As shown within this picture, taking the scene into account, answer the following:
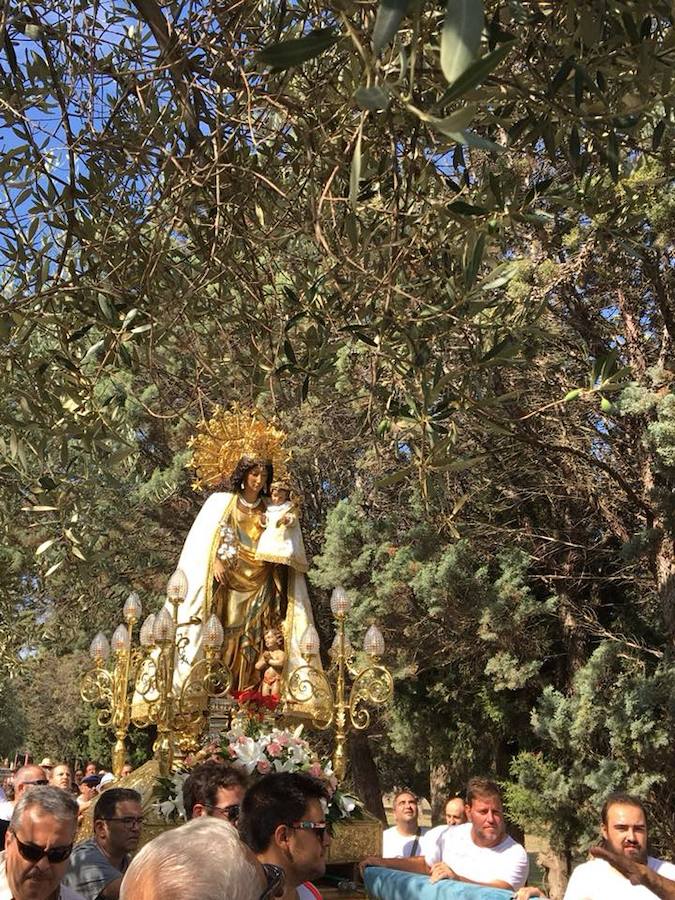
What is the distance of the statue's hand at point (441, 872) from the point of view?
575 centimetres

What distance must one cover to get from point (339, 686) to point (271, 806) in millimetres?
5509

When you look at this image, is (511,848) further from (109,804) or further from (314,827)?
(314,827)

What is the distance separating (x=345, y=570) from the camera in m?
17.7

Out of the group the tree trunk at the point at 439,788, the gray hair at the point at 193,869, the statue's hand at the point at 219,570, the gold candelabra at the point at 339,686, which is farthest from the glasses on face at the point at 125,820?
the tree trunk at the point at 439,788

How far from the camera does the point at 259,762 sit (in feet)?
25.2

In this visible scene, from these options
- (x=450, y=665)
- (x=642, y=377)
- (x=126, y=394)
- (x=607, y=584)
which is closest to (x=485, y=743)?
(x=450, y=665)

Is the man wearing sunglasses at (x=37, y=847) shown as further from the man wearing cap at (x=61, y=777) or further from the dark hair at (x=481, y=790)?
the man wearing cap at (x=61, y=777)

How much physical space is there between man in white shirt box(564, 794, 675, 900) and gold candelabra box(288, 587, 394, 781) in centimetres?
384

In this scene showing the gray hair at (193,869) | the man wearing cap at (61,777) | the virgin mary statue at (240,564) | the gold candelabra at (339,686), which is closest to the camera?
the gray hair at (193,869)

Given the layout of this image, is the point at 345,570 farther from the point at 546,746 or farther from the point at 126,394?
the point at 126,394

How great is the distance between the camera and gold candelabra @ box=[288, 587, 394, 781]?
907 centimetres

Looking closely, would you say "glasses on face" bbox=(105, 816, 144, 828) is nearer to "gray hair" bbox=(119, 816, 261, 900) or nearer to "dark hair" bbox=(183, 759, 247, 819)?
"dark hair" bbox=(183, 759, 247, 819)

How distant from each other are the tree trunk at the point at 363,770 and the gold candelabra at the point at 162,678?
10.6m

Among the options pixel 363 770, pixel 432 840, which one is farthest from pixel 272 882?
pixel 363 770
